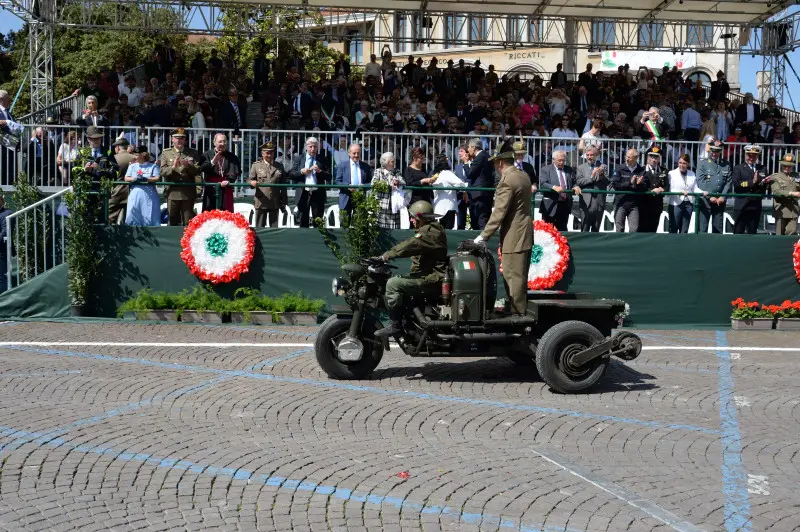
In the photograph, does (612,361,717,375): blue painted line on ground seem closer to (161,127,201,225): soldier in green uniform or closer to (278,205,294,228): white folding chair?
(278,205,294,228): white folding chair

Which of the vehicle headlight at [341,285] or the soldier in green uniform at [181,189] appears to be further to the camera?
the soldier in green uniform at [181,189]

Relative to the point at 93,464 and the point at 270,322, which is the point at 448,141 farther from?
the point at 93,464

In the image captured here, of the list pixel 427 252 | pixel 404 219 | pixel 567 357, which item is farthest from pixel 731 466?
pixel 404 219

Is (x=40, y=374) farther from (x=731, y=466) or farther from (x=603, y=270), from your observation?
(x=603, y=270)

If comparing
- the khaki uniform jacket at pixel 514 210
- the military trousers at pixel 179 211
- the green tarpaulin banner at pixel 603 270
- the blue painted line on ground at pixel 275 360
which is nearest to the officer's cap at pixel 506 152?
the khaki uniform jacket at pixel 514 210

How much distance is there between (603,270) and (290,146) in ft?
26.1

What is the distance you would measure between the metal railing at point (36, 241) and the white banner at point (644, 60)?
4962cm

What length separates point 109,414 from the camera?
873 cm

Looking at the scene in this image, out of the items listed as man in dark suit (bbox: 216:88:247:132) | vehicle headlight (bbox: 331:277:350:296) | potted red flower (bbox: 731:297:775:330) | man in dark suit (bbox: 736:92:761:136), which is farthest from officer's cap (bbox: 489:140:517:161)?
man in dark suit (bbox: 736:92:761:136)

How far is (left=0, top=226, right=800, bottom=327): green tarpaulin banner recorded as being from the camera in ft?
47.5

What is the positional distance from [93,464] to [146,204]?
7816 millimetres

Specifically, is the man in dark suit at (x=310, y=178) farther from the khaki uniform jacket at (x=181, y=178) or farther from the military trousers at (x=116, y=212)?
the military trousers at (x=116, y=212)

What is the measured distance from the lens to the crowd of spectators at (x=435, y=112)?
20.6m

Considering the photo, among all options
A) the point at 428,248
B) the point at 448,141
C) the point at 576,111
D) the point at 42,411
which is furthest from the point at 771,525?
the point at 576,111
